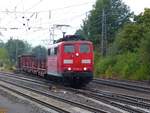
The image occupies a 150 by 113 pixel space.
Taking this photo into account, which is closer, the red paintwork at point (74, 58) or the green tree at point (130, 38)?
the red paintwork at point (74, 58)

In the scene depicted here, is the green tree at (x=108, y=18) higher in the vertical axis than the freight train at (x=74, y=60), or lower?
higher

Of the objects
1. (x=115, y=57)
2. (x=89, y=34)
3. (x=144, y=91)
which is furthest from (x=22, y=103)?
Answer: (x=89, y=34)

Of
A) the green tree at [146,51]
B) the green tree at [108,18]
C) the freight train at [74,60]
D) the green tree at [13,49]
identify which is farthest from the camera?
the green tree at [13,49]

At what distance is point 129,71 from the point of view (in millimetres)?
44250

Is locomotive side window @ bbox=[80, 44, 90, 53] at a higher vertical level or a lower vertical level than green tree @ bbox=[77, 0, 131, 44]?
lower

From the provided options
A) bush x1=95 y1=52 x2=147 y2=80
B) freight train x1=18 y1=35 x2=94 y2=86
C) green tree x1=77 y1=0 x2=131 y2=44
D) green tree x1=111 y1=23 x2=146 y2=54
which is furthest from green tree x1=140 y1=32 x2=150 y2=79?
green tree x1=77 y1=0 x2=131 y2=44

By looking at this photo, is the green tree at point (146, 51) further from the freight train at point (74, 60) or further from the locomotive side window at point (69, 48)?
the locomotive side window at point (69, 48)

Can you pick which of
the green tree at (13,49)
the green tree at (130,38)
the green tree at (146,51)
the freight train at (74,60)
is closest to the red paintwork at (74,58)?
the freight train at (74,60)

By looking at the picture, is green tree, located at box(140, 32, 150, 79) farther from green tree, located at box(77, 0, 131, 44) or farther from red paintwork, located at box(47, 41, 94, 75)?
green tree, located at box(77, 0, 131, 44)

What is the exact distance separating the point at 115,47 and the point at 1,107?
34.0 meters

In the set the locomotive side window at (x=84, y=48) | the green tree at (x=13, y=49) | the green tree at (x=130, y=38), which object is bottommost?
the locomotive side window at (x=84, y=48)

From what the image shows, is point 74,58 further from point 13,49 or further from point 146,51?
point 13,49

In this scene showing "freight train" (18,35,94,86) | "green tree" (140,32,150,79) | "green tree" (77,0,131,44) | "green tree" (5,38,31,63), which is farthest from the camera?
"green tree" (5,38,31,63)

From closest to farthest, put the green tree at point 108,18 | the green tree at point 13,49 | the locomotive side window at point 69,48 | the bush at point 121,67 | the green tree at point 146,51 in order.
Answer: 1. the locomotive side window at point 69,48
2. the green tree at point 146,51
3. the bush at point 121,67
4. the green tree at point 108,18
5. the green tree at point 13,49
